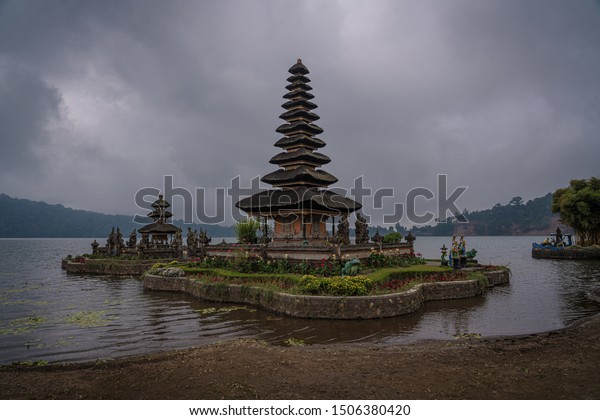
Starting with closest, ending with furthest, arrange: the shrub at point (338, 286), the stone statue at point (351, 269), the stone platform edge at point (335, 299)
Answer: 1. the stone platform edge at point (335, 299)
2. the shrub at point (338, 286)
3. the stone statue at point (351, 269)

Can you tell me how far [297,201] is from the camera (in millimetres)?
28906

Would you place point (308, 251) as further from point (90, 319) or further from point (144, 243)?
point (144, 243)

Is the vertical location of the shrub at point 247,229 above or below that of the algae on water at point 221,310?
above

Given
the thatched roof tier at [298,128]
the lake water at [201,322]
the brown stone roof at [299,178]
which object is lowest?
the lake water at [201,322]

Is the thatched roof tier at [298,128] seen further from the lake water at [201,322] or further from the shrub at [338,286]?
the shrub at [338,286]

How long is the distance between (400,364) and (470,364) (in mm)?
1806

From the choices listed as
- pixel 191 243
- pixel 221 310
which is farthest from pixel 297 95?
pixel 221 310

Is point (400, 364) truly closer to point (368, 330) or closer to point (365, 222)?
point (368, 330)

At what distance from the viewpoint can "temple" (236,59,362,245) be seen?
30.2m

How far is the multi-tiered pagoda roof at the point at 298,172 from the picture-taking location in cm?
3019

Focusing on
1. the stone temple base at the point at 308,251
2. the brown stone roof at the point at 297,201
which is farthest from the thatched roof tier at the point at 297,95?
the stone temple base at the point at 308,251

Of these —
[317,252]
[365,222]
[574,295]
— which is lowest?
[574,295]

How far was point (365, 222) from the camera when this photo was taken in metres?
31.3
